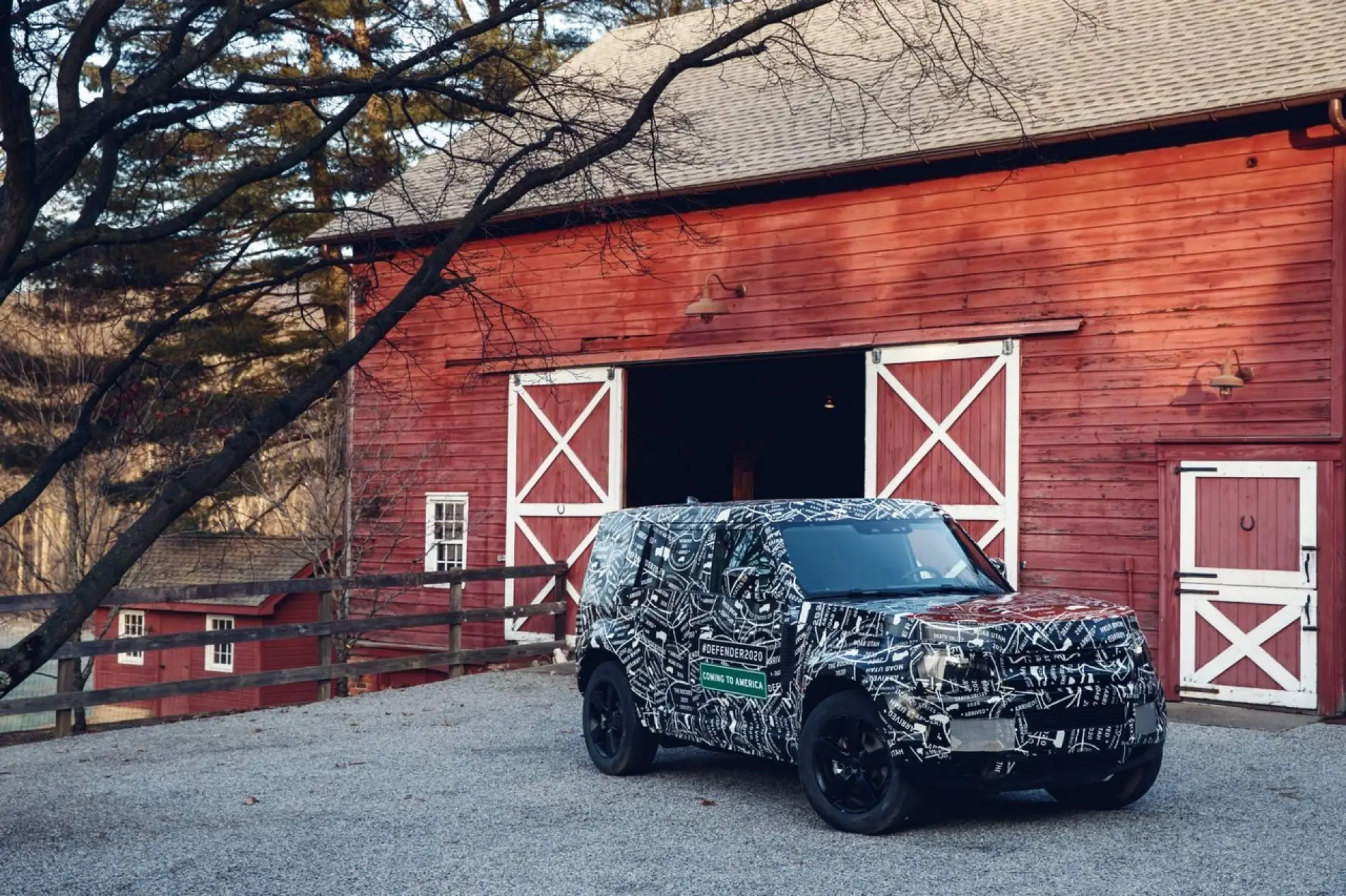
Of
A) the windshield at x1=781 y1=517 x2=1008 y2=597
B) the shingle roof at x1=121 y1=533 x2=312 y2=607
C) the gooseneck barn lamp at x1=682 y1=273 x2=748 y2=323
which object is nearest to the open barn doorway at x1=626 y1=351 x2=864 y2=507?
the gooseneck barn lamp at x1=682 y1=273 x2=748 y2=323

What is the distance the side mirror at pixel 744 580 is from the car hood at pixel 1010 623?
0.63 meters

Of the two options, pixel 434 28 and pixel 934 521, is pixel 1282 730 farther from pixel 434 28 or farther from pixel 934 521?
pixel 434 28

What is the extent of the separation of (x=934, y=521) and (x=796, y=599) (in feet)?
4.23

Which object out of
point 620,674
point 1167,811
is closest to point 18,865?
point 620,674

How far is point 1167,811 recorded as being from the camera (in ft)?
27.5

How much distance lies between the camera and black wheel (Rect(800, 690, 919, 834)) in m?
7.69

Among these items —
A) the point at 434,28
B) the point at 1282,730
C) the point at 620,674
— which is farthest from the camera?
the point at 1282,730

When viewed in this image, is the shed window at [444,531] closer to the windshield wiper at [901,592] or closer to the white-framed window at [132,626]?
the windshield wiper at [901,592]

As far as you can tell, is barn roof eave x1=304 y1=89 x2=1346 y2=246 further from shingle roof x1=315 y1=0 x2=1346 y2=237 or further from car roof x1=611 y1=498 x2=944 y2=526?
car roof x1=611 y1=498 x2=944 y2=526

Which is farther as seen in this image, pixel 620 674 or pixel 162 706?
pixel 162 706

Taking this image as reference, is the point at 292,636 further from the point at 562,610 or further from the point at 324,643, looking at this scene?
the point at 562,610

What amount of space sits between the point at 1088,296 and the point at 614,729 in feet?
22.7

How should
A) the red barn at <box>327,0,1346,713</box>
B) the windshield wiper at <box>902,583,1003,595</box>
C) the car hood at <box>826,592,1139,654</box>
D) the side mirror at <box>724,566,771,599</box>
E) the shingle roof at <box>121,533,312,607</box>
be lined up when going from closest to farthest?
1. the car hood at <box>826,592,1139,654</box>
2. the windshield wiper at <box>902,583,1003,595</box>
3. the side mirror at <box>724,566,771,599</box>
4. the red barn at <box>327,0,1346,713</box>
5. the shingle roof at <box>121,533,312,607</box>

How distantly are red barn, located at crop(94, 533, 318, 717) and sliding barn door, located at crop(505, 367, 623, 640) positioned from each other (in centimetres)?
1154
